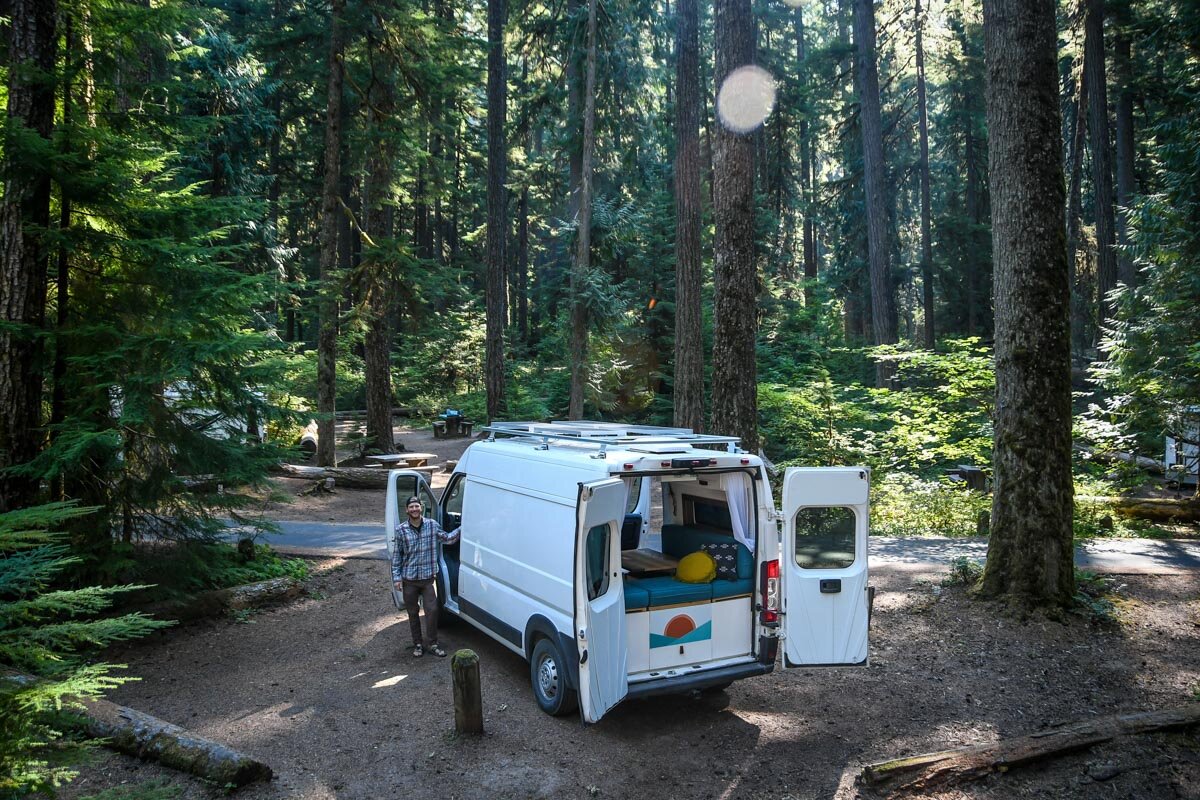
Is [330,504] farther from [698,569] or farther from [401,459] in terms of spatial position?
[698,569]

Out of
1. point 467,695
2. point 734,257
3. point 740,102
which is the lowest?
point 467,695

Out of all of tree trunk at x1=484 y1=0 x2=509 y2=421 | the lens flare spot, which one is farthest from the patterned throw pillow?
tree trunk at x1=484 y1=0 x2=509 y2=421

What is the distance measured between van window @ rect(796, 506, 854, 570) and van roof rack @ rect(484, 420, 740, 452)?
907 mm

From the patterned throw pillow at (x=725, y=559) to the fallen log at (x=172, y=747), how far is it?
3.89m

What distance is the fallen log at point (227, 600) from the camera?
346 inches

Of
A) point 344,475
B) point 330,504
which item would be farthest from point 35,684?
point 344,475

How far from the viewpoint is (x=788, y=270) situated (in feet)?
117

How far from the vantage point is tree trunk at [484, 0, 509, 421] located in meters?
21.0

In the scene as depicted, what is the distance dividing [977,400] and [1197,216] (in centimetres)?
539

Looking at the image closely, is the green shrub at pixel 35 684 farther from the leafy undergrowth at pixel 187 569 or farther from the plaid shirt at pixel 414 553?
the leafy undergrowth at pixel 187 569

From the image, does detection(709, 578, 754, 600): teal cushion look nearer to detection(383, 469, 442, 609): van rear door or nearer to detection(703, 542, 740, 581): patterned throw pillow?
detection(703, 542, 740, 581): patterned throw pillow

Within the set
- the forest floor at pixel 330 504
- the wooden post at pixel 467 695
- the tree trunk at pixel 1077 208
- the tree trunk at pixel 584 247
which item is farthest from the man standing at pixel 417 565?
the tree trunk at pixel 1077 208

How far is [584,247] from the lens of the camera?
874 inches

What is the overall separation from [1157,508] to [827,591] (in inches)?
441
